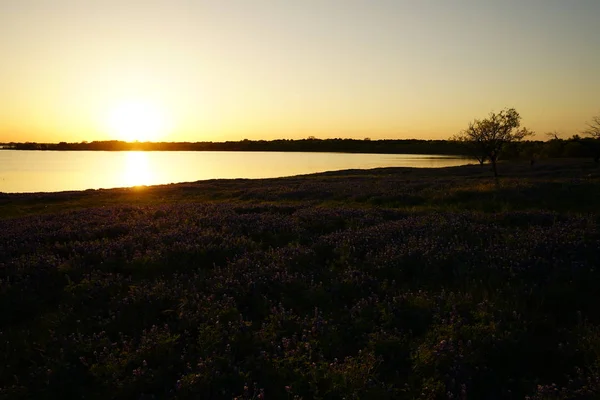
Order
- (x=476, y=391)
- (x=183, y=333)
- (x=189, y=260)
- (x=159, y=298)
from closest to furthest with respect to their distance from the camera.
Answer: (x=476, y=391) < (x=183, y=333) < (x=159, y=298) < (x=189, y=260)

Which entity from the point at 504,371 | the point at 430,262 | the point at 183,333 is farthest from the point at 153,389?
the point at 430,262

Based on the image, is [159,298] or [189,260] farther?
[189,260]

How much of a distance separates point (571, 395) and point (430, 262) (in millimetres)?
3851

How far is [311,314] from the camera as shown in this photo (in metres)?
6.30

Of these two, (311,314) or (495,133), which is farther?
(495,133)

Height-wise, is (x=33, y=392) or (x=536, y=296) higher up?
(x=536, y=296)

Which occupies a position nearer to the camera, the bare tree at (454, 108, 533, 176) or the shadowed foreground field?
the shadowed foreground field

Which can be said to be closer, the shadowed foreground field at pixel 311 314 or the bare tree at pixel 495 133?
the shadowed foreground field at pixel 311 314

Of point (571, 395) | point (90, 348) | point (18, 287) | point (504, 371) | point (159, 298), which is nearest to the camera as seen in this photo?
point (571, 395)

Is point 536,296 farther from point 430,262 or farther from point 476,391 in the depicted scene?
point 476,391

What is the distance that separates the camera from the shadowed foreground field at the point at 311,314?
4.61 m

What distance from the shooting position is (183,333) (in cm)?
577

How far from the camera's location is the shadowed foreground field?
461 cm

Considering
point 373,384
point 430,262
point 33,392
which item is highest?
point 430,262
